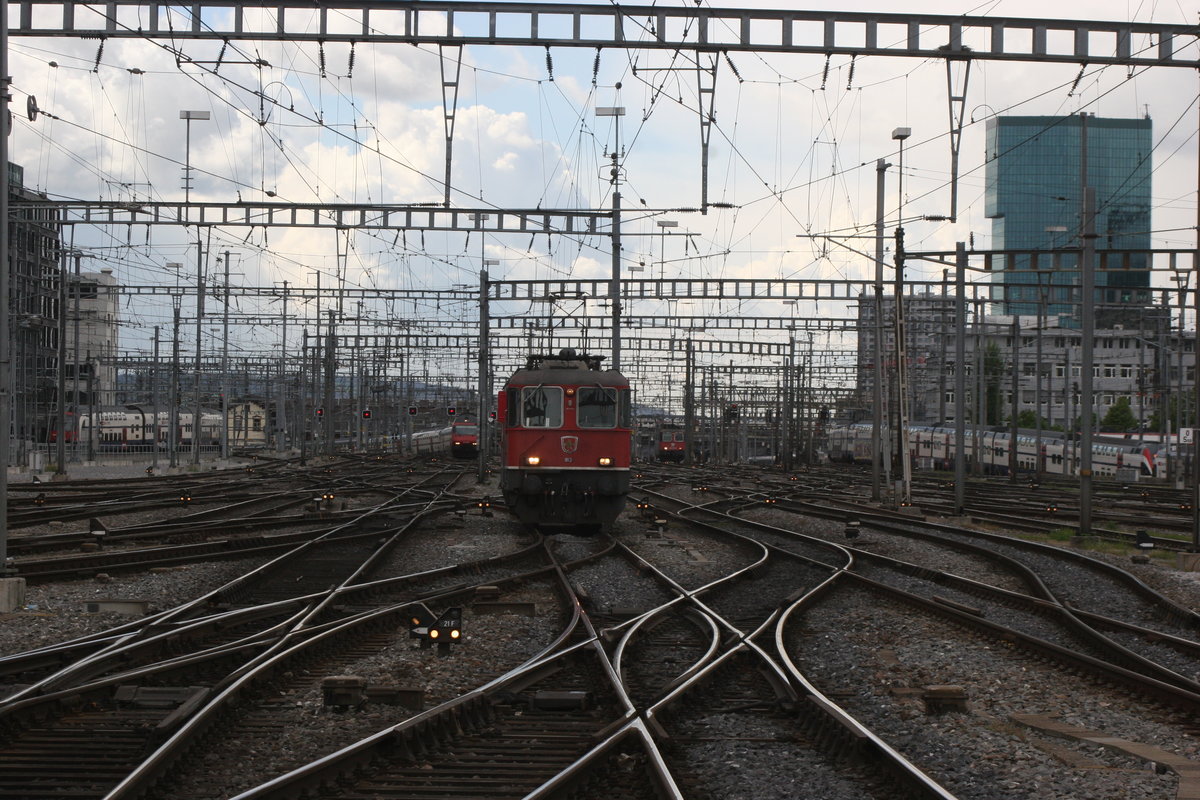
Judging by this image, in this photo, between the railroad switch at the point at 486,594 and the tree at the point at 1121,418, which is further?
the tree at the point at 1121,418

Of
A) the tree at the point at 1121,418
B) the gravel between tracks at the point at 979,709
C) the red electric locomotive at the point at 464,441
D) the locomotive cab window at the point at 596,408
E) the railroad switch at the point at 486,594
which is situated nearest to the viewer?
the gravel between tracks at the point at 979,709

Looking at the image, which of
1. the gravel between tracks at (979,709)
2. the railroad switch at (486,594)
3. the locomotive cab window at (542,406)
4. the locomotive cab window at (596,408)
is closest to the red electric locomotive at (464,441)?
the locomotive cab window at (542,406)

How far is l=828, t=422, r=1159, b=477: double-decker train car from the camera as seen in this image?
169 feet

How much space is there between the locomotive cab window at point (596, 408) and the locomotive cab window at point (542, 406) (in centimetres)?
33

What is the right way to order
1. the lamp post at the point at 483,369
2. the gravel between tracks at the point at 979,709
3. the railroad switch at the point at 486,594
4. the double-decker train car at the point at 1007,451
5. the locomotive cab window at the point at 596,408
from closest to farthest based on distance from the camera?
1. the gravel between tracks at the point at 979,709
2. the railroad switch at the point at 486,594
3. the locomotive cab window at the point at 596,408
4. the lamp post at the point at 483,369
5. the double-decker train car at the point at 1007,451

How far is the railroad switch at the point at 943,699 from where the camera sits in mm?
7824

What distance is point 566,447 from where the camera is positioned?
65.7 ft

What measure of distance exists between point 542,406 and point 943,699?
1293 centimetres

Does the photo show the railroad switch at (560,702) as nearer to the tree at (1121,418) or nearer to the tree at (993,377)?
the tree at (993,377)

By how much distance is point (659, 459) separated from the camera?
2982 inches

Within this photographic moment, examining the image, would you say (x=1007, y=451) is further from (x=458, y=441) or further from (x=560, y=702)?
(x=560, y=702)

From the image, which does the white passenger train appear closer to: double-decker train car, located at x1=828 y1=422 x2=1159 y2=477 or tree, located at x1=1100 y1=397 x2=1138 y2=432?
double-decker train car, located at x1=828 y1=422 x2=1159 y2=477

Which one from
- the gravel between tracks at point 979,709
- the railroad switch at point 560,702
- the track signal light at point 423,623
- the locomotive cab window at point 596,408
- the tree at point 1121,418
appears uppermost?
the locomotive cab window at point 596,408

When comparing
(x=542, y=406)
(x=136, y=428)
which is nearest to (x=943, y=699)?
(x=542, y=406)
